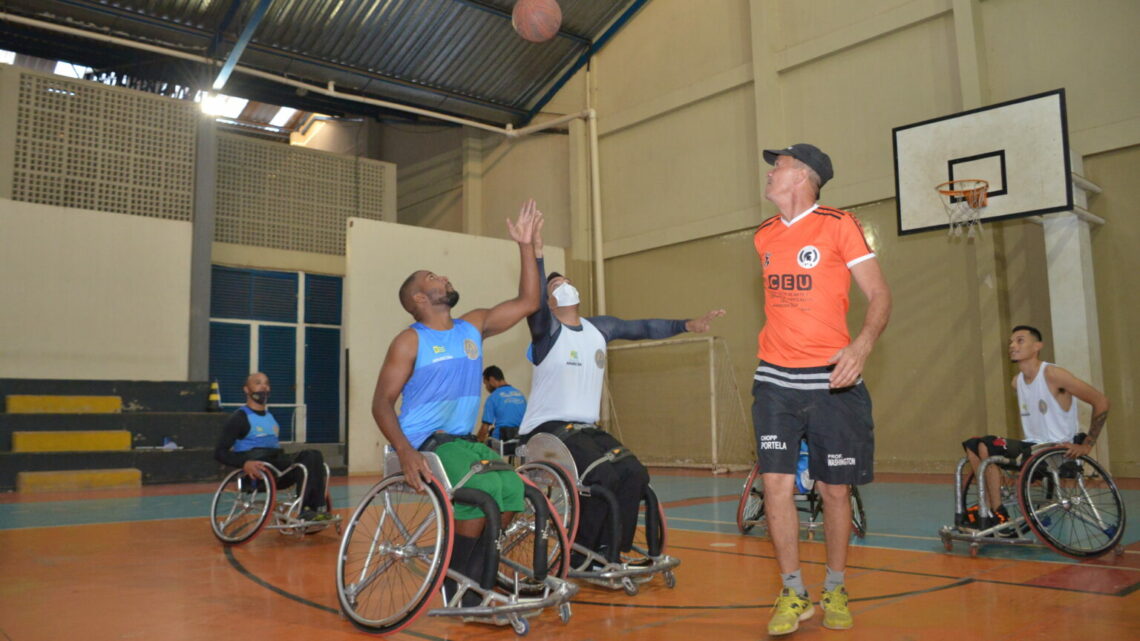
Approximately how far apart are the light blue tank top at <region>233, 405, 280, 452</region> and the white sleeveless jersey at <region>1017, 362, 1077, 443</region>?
438 centimetres

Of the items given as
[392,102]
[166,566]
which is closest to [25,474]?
[166,566]

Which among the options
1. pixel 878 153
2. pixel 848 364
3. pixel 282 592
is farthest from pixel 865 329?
pixel 878 153

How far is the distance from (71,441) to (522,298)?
29.7ft

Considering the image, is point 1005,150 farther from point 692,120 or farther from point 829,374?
point 829,374

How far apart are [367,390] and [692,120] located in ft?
19.7

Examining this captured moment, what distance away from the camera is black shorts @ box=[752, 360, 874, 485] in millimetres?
2734

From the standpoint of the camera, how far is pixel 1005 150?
7895 mm

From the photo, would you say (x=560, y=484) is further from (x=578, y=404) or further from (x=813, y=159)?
(x=813, y=159)

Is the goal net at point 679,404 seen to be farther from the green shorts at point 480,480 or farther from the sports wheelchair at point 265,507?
the green shorts at point 480,480

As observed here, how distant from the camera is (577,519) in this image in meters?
3.26

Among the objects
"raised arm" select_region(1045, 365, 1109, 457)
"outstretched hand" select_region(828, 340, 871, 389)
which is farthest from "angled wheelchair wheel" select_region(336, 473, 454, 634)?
"raised arm" select_region(1045, 365, 1109, 457)

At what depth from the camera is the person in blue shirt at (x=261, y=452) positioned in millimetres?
5133

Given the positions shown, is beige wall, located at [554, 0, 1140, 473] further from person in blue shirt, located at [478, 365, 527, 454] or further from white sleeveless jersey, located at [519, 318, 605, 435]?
white sleeveless jersey, located at [519, 318, 605, 435]

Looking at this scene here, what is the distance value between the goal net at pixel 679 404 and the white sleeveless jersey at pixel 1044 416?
6184mm
